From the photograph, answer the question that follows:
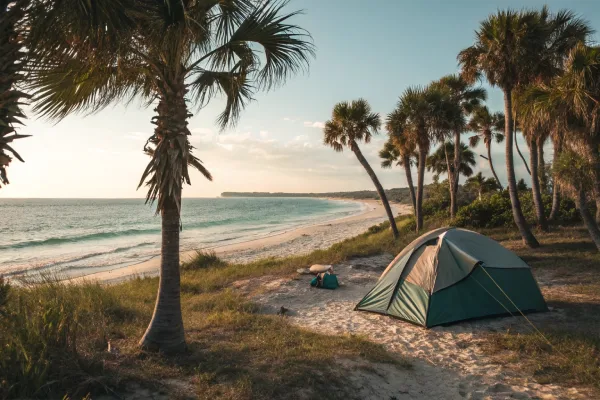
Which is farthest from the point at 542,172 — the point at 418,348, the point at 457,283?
the point at 418,348

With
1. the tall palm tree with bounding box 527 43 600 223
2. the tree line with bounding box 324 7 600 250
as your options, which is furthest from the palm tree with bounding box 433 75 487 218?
the tall palm tree with bounding box 527 43 600 223

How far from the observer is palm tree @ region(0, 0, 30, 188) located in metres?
3.44

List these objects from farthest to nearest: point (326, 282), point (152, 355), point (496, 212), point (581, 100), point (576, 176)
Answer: point (496, 212)
point (326, 282)
point (576, 176)
point (581, 100)
point (152, 355)

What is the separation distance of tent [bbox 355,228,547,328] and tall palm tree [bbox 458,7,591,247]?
7.62 meters

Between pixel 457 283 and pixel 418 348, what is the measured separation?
6.55ft

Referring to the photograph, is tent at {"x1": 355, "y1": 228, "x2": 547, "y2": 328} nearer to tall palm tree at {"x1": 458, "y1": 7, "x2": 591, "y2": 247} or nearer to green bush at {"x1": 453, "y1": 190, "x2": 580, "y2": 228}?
tall palm tree at {"x1": 458, "y1": 7, "x2": 591, "y2": 247}

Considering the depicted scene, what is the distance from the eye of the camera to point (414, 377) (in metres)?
5.70

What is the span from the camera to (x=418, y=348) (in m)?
6.89

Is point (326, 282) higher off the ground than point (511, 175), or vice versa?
point (511, 175)

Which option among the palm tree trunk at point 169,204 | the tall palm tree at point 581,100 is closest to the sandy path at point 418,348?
the palm tree trunk at point 169,204

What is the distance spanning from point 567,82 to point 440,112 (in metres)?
8.83

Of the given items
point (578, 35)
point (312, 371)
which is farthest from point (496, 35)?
point (312, 371)

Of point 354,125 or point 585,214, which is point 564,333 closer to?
point 585,214

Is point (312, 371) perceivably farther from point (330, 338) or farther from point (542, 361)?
point (542, 361)
